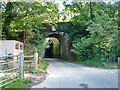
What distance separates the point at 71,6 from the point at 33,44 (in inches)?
240

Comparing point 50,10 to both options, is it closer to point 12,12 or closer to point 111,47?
point 12,12

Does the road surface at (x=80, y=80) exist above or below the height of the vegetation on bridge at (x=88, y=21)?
below

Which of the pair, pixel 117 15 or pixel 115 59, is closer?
pixel 115 59

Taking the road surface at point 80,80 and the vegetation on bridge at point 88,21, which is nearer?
the road surface at point 80,80

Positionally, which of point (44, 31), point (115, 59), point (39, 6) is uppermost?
point (39, 6)

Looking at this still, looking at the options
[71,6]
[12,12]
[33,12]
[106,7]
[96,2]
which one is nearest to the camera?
[12,12]

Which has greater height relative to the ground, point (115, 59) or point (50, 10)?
point (50, 10)

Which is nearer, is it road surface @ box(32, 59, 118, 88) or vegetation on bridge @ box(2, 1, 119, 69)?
road surface @ box(32, 59, 118, 88)

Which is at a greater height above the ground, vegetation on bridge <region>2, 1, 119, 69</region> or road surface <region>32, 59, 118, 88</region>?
vegetation on bridge <region>2, 1, 119, 69</region>

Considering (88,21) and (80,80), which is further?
(88,21)

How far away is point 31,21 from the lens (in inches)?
480

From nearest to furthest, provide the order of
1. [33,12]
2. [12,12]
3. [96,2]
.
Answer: [12,12] → [33,12] → [96,2]

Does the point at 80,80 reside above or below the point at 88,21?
below

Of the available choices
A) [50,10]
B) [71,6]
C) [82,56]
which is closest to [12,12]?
[50,10]
